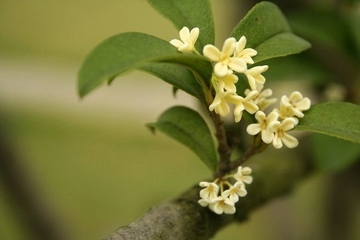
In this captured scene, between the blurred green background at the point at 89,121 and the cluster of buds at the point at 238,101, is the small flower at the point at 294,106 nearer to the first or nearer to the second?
the cluster of buds at the point at 238,101

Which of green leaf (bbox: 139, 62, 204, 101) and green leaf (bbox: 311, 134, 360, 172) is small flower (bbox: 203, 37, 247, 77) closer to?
green leaf (bbox: 139, 62, 204, 101)

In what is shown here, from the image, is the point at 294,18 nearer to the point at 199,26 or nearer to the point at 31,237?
the point at 199,26

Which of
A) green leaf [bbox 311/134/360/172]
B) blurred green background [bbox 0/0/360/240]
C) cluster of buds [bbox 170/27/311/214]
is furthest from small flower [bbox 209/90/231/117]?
blurred green background [bbox 0/0/360/240]

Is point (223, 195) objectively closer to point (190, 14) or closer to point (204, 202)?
point (204, 202)

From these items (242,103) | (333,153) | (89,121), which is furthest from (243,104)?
(89,121)

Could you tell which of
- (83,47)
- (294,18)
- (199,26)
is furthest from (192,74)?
(83,47)

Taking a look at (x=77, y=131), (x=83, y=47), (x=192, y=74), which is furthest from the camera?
(x=83, y=47)
